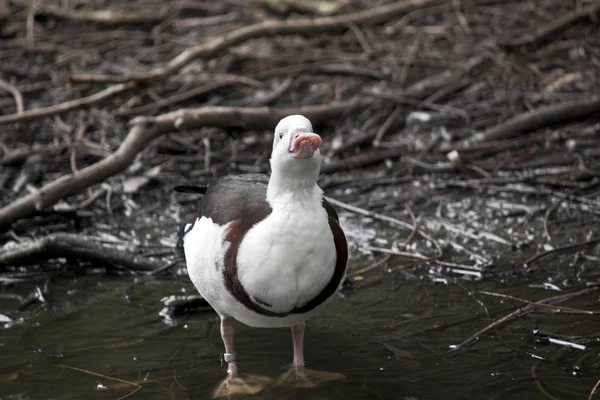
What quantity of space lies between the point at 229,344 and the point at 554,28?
5812 millimetres

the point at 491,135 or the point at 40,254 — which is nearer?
the point at 40,254

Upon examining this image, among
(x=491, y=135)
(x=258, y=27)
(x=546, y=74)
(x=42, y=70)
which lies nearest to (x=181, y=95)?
(x=258, y=27)

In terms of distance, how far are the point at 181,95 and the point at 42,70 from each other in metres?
2.42

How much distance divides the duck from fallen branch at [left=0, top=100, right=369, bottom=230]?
7.52ft

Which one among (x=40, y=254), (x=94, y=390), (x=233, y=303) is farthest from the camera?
(x=40, y=254)

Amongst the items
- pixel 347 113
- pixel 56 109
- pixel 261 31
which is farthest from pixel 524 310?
pixel 261 31

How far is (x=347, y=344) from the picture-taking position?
13.4 feet

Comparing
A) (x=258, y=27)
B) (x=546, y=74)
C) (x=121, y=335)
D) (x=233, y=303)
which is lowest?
(x=121, y=335)

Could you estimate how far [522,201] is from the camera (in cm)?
577

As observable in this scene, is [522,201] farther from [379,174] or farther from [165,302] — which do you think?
[165,302]

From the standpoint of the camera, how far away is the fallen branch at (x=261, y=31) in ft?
22.2

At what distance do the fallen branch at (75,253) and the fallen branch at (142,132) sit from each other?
1.47ft

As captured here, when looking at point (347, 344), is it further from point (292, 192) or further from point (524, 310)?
point (292, 192)

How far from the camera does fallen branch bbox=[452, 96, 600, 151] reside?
6.62m
